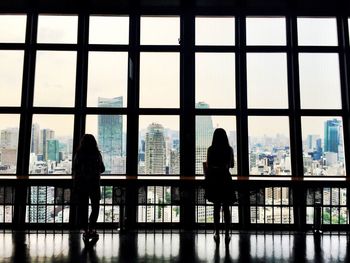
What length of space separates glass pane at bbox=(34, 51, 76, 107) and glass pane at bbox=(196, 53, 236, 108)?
2.07m

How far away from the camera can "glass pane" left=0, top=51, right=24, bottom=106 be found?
17.6 feet

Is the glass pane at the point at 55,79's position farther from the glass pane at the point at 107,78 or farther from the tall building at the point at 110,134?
the tall building at the point at 110,134

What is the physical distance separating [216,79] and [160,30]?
1261mm

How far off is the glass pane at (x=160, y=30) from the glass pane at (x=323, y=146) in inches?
99.1

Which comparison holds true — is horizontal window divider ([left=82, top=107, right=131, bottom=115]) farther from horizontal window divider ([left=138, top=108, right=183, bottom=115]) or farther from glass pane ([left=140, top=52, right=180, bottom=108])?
glass pane ([left=140, top=52, right=180, bottom=108])

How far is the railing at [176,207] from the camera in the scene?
5.07 meters

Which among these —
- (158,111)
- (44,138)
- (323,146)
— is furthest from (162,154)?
(323,146)

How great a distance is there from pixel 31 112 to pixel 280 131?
3.99m

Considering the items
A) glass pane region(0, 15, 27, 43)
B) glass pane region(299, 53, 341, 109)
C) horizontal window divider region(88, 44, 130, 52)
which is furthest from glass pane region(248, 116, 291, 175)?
glass pane region(0, 15, 27, 43)

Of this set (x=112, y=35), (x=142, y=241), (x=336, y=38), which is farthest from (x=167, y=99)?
(x=336, y=38)

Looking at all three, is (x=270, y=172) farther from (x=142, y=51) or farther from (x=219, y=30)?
(x=142, y=51)

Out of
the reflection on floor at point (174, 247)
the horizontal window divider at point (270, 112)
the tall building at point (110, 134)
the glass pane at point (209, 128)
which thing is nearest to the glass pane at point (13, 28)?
the tall building at point (110, 134)

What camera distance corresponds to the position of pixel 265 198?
17.0ft

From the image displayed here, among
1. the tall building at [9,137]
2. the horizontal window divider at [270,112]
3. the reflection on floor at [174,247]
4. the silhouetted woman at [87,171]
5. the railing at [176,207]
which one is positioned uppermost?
Answer: the horizontal window divider at [270,112]
